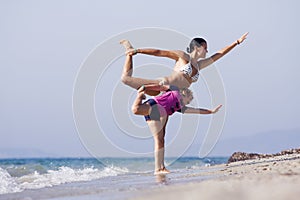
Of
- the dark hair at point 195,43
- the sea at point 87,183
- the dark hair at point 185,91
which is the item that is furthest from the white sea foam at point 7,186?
the dark hair at point 195,43

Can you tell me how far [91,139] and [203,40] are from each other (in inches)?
93.2

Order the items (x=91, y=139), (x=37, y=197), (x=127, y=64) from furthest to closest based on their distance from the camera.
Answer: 1. (x=91, y=139)
2. (x=127, y=64)
3. (x=37, y=197)

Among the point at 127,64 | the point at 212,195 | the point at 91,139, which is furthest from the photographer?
the point at 91,139

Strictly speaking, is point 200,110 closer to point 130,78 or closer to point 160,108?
point 160,108

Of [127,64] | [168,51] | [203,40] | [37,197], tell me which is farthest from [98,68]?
[37,197]

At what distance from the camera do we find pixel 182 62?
876 cm

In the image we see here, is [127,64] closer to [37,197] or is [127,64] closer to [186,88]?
[186,88]

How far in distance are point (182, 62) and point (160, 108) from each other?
798 mm

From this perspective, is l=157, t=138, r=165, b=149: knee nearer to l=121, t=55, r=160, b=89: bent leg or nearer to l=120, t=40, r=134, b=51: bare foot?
l=121, t=55, r=160, b=89: bent leg

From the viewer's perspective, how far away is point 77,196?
20.5ft

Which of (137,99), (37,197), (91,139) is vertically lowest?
(37,197)

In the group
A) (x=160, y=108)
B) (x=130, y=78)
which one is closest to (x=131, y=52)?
(x=130, y=78)

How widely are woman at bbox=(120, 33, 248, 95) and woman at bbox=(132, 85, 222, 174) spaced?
0.10m

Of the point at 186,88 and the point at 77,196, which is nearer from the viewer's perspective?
the point at 77,196
